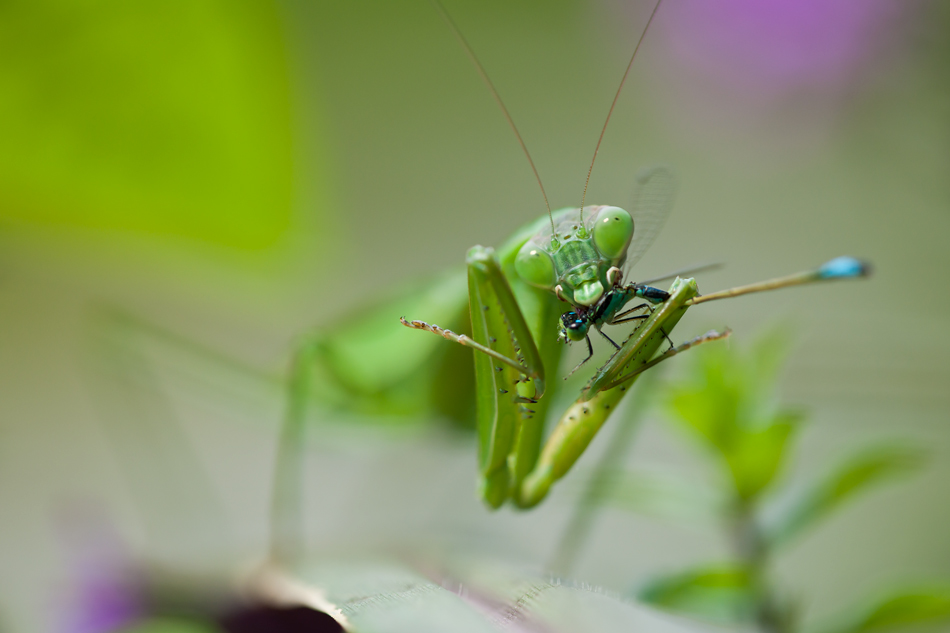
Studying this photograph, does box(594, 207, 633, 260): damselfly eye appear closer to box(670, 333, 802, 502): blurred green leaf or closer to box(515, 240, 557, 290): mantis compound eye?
box(515, 240, 557, 290): mantis compound eye

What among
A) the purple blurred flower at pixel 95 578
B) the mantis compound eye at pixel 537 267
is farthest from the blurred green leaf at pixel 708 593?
the purple blurred flower at pixel 95 578

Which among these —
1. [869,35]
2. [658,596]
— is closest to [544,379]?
[658,596]

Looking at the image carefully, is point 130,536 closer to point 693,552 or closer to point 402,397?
point 402,397

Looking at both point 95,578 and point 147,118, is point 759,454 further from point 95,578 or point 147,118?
point 147,118

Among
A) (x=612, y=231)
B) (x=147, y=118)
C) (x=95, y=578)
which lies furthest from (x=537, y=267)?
(x=147, y=118)

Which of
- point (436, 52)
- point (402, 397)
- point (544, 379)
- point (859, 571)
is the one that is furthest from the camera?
point (436, 52)

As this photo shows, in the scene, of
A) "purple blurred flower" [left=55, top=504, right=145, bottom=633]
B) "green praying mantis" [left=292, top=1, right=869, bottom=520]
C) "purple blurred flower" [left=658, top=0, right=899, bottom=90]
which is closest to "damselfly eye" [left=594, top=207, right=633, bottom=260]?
"green praying mantis" [left=292, top=1, right=869, bottom=520]
